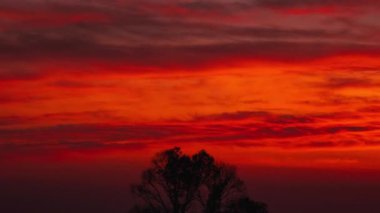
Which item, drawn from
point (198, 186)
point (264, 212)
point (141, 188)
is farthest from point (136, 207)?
point (264, 212)

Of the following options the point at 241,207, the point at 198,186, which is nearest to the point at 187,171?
the point at 198,186

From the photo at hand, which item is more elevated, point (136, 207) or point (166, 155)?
point (166, 155)

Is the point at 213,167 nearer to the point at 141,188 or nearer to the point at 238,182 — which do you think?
the point at 238,182

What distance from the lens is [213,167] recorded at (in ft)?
249

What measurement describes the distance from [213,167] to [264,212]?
7455mm

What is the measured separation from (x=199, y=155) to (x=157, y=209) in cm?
721

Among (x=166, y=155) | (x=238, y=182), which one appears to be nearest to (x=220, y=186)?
(x=238, y=182)

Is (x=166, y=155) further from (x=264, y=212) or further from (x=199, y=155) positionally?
(x=264, y=212)

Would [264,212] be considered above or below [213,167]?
below

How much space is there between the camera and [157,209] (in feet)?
246

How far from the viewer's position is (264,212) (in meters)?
76.9

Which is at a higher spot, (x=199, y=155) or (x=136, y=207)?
(x=199, y=155)

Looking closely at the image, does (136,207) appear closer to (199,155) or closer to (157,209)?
(157,209)

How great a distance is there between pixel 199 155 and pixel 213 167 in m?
1.96
